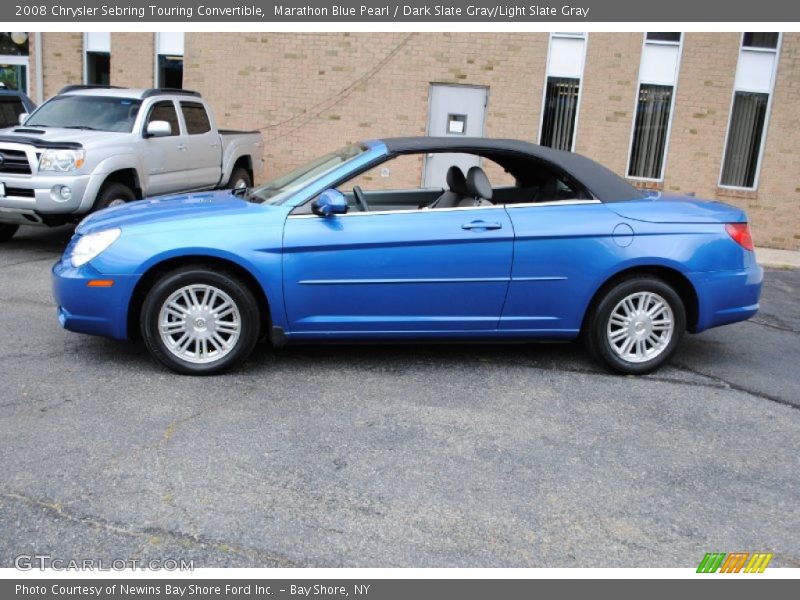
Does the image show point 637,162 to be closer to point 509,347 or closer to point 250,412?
point 509,347

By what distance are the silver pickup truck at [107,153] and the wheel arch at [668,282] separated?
5.80m

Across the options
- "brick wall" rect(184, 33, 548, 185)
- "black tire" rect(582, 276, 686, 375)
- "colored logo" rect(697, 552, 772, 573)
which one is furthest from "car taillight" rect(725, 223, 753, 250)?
"brick wall" rect(184, 33, 548, 185)

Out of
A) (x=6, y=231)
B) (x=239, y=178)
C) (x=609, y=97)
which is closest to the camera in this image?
(x=6, y=231)

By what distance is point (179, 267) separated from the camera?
16.9 ft

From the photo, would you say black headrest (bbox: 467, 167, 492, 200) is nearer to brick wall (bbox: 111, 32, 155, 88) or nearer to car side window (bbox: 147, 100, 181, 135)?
car side window (bbox: 147, 100, 181, 135)

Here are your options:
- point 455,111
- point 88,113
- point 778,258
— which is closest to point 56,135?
point 88,113

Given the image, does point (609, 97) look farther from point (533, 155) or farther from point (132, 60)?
point (132, 60)

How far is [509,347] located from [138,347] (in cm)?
274

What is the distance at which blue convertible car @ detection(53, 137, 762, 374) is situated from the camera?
16.7 feet

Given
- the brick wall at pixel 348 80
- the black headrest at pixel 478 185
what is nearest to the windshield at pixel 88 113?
the brick wall at pixel 348 80

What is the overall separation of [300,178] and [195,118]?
5.97 metres

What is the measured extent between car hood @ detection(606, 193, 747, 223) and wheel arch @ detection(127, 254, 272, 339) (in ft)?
8.02

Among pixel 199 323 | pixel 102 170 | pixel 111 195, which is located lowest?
pixel 199 323

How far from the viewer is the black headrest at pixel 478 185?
223 inches
